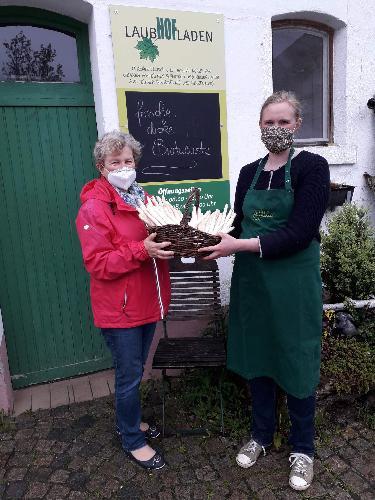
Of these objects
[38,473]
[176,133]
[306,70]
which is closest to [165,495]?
[38,473]

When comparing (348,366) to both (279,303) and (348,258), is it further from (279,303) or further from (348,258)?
(279,303)

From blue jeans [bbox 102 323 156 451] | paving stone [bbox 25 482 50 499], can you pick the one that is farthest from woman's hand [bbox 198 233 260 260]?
paving stone [bbox 25 482 50 499]

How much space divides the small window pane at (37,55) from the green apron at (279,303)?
206 centimetres

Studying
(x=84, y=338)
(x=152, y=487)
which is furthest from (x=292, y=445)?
(x=84, y=338)

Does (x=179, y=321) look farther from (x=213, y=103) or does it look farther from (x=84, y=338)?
(x=213, y=103)

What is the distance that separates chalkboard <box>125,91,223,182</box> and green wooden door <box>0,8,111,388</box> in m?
0.46

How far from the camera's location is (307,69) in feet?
13.7

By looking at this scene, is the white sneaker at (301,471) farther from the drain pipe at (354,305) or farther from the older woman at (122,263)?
the drain pipe at (354,305)

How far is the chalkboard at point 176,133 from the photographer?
3.33 m

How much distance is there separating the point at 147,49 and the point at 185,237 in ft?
6.46

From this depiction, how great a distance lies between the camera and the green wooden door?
10.7 ft

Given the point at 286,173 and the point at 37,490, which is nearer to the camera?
the point at 286,173

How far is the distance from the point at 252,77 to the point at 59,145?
5.92 feet

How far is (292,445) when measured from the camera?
261cm
